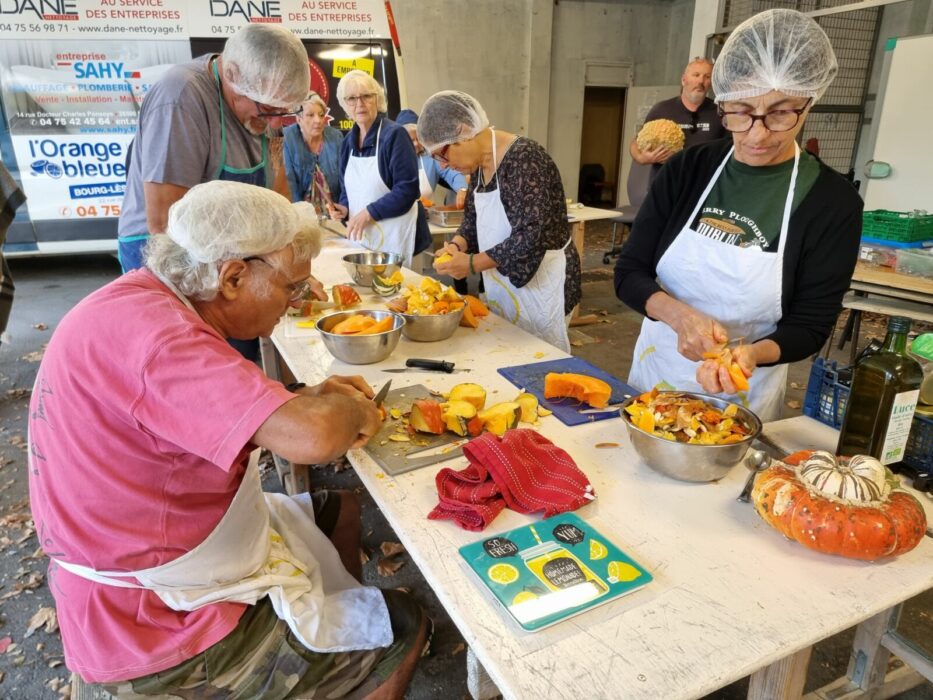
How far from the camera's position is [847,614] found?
110 centimetres

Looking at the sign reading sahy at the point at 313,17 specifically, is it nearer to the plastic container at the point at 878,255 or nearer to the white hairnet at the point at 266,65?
the white hairnet at the point at 266,65

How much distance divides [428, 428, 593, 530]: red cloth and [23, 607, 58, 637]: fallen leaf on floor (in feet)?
7.11

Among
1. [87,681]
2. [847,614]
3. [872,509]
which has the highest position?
[872,509]

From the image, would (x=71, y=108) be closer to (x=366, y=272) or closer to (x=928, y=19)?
(x=366, y=272)

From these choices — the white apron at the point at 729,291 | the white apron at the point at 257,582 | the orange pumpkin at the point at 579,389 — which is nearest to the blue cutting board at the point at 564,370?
the orange pumpkin at the point at 579,389

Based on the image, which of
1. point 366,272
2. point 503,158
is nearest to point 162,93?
point 366,272

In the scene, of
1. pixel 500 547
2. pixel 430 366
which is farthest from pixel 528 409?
pixel 500 547

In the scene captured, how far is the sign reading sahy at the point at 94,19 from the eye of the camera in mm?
5879

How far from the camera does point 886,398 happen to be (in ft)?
4.64

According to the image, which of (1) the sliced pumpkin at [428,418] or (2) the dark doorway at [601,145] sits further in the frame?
(2) the dark doorway at [601,145]

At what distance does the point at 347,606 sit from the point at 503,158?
2.11 m

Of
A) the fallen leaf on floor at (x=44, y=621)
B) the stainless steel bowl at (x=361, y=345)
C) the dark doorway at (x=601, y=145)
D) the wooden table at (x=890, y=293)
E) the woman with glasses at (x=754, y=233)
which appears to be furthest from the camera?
the dark doorway at (x=601, y=145)

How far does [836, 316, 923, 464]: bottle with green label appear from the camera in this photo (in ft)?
4.58

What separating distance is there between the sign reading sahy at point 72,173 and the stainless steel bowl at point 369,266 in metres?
4.11
